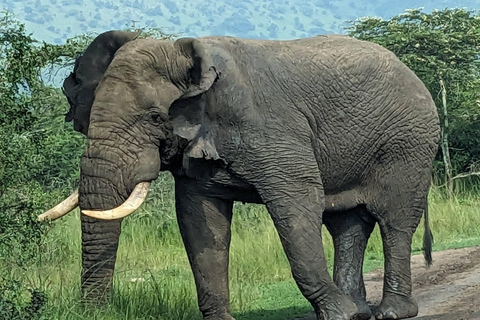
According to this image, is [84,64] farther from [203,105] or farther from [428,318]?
[428,318]

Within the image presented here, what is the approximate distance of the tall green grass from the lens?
7.84m

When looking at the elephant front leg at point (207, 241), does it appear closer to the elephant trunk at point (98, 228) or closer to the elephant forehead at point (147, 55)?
the elephant trunk at point (98, 228)

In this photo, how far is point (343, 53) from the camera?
7.65 m

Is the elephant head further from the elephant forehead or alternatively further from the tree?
the tree

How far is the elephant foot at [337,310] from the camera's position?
7.15 m

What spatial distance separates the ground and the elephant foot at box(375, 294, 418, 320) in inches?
3.4

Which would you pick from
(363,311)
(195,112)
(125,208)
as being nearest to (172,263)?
(363,311)

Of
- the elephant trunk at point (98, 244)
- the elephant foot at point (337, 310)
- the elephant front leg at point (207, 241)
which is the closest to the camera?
the elephant trunk at point (98, 244)

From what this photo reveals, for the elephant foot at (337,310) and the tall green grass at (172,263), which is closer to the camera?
the elephant foot at (337,310)

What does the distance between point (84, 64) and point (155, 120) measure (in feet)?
2.96

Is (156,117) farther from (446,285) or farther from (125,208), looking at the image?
(446,285)

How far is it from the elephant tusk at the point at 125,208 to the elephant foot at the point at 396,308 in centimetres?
A: 229

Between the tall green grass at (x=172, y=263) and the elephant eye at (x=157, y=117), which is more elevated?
the elephant eye at (x=157, y=117)

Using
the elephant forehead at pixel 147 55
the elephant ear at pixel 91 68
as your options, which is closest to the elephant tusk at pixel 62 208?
the elephant ear at pixel 91 68
